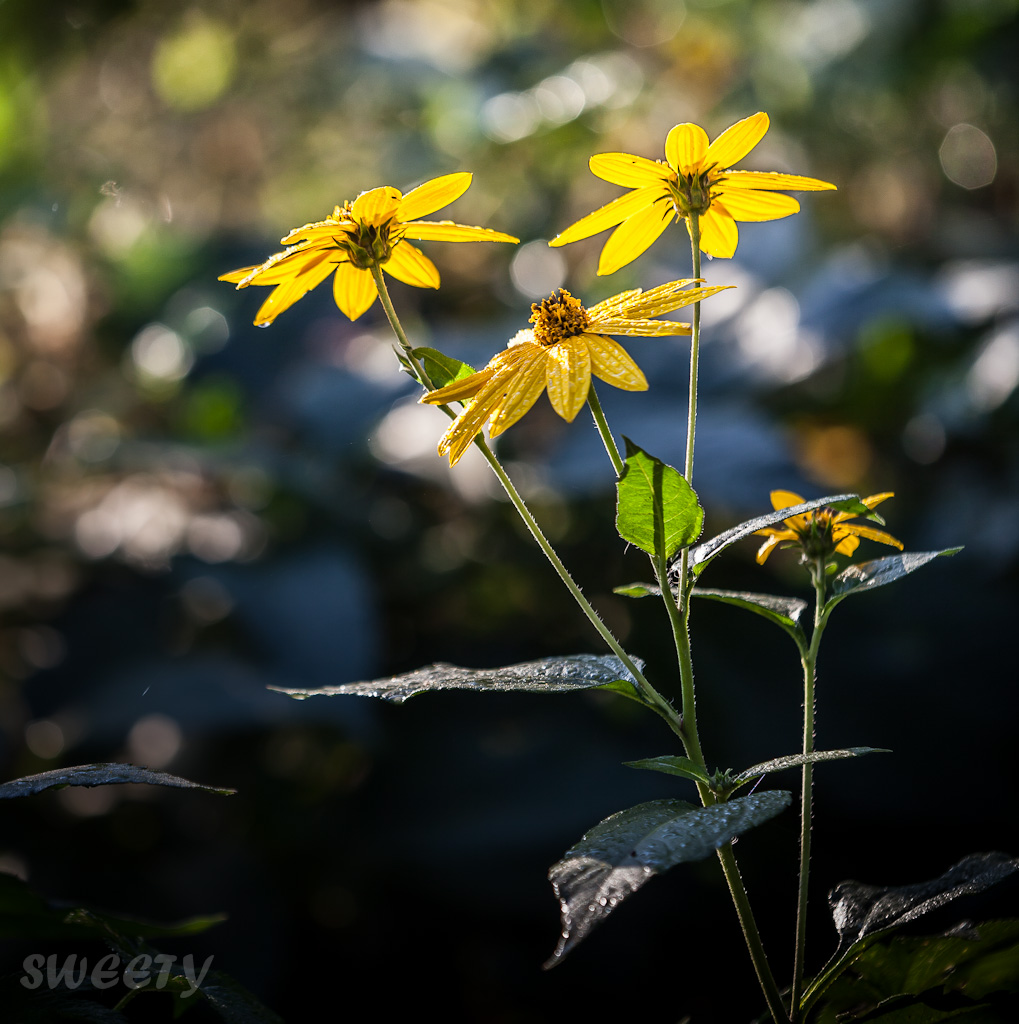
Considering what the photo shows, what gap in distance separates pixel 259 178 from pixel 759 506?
191 centimetres

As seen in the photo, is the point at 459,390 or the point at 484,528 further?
the point at 484,528

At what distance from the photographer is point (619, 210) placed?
393mm

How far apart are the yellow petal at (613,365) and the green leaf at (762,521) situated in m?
0.07

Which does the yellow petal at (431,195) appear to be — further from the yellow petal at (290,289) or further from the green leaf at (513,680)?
the green leaf at (513,680)

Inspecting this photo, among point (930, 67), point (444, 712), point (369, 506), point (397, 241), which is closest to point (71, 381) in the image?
point (369, 506)

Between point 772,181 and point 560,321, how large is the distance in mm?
116

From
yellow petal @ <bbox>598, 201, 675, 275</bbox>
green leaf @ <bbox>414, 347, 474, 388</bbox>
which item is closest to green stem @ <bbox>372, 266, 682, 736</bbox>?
green leaf @ <bbox>414, 347, 474, 388</bbox>

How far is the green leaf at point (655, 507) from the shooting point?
1.05 ft

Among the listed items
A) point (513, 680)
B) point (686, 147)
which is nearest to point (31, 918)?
point (513, 680)

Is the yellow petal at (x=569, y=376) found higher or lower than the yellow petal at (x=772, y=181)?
lower

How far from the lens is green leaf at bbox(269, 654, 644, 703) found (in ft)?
1.07

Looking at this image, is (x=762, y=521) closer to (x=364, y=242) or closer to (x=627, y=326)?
(x=627, y=326)

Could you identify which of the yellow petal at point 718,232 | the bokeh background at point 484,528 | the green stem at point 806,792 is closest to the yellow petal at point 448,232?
the yellow petal at point 718,232

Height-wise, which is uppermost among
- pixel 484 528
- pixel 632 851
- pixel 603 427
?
pixel 603 427
